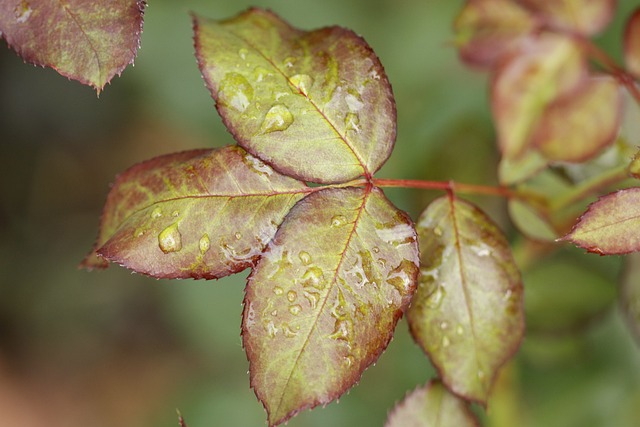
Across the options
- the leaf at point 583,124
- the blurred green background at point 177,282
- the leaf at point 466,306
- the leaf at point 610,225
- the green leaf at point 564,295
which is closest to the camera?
the leaf at point 610,225

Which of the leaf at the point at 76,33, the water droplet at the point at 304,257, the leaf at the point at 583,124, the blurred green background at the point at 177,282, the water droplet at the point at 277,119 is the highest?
the leaf at the point at 76,33

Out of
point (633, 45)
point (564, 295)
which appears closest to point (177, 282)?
point (564, 295)

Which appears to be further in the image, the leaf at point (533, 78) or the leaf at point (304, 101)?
the leaf at point (533, 78)

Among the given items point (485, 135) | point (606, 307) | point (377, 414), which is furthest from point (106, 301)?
point (606, 307)

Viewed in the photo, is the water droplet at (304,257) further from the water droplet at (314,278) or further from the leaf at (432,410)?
the leaf at (432,410)

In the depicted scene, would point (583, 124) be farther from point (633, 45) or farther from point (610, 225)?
point (610, 225)

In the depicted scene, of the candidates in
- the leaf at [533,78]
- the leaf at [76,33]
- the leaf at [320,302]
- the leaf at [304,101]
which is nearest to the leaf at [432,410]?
the leaf at [320,302]
